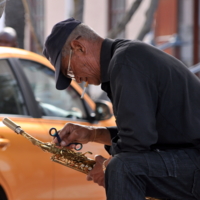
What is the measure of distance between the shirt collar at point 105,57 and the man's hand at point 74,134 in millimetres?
480

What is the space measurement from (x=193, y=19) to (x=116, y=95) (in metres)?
12.2

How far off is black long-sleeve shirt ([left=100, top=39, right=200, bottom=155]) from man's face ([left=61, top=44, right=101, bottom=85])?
0.10 metres

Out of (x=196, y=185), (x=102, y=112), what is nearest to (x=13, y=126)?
(x=196, y=185)

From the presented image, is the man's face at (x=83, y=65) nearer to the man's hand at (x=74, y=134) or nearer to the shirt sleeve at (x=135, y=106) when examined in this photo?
the shirt sleeve at (x=135, y=106)

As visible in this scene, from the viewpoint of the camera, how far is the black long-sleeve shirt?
2240mm

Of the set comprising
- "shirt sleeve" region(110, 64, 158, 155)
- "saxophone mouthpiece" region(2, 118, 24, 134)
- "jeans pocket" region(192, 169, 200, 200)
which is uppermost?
"shirt sleeve" region(110, 64, 158, 155)

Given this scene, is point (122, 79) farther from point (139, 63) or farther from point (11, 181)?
point (11, 181)

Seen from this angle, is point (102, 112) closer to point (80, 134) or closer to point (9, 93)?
point (9, 93)

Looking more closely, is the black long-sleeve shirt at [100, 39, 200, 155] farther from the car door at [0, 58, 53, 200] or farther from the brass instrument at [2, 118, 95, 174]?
the car door at [0, 58, 53, 200]

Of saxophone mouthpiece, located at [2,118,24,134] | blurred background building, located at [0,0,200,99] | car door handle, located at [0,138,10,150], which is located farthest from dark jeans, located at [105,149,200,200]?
blurred background building, located at [0,0,200,99]

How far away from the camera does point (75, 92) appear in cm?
398

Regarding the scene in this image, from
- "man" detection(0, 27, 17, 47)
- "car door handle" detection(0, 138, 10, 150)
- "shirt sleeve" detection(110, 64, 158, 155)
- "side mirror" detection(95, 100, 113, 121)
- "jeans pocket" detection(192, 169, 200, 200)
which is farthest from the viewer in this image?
"man" detection(0, 27, 17, 47)

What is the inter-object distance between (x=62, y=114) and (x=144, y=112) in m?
1.78

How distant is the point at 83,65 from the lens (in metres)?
2.56
